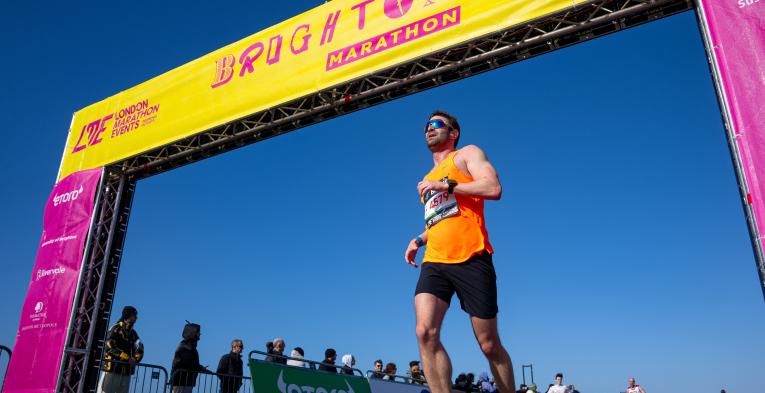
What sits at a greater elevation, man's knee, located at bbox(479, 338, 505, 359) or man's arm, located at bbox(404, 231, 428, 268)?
man's arm, located at bbox(404, 231, 428, 268)

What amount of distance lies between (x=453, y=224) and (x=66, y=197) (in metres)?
9.02

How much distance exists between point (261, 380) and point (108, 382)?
313 centimetres

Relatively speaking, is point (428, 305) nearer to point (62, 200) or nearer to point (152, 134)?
point (152, 134)

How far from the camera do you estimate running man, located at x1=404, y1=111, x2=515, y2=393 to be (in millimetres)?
2930

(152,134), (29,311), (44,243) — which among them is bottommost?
(29,311)

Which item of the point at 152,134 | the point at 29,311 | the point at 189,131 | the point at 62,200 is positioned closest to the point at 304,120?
the point at 189,131

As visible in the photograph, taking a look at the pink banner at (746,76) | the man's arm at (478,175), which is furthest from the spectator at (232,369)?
the pink banner at (746,76)

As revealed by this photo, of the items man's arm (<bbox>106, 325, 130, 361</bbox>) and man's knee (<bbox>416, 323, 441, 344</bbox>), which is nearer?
man's knee (<bbox>416, 323, 441, 344</bbox>)

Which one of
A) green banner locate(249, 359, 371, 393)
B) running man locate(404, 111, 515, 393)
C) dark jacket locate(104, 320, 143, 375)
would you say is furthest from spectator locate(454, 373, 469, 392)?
running man locate(404, 111, 515, 393)

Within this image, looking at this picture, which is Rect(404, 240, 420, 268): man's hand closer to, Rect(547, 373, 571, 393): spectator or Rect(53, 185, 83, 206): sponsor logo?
Rect(53, 185, 83, 206): sponsor logo

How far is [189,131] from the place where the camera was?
8852 millimetres

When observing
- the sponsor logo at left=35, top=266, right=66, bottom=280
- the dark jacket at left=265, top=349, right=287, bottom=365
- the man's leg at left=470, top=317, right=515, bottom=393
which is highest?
the sponsor logo at left=35, top=266, right=66, bottom=280

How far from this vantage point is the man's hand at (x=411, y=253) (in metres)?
3.59

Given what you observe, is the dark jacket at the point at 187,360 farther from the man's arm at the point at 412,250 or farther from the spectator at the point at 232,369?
the man's arm at the point at 412,250
